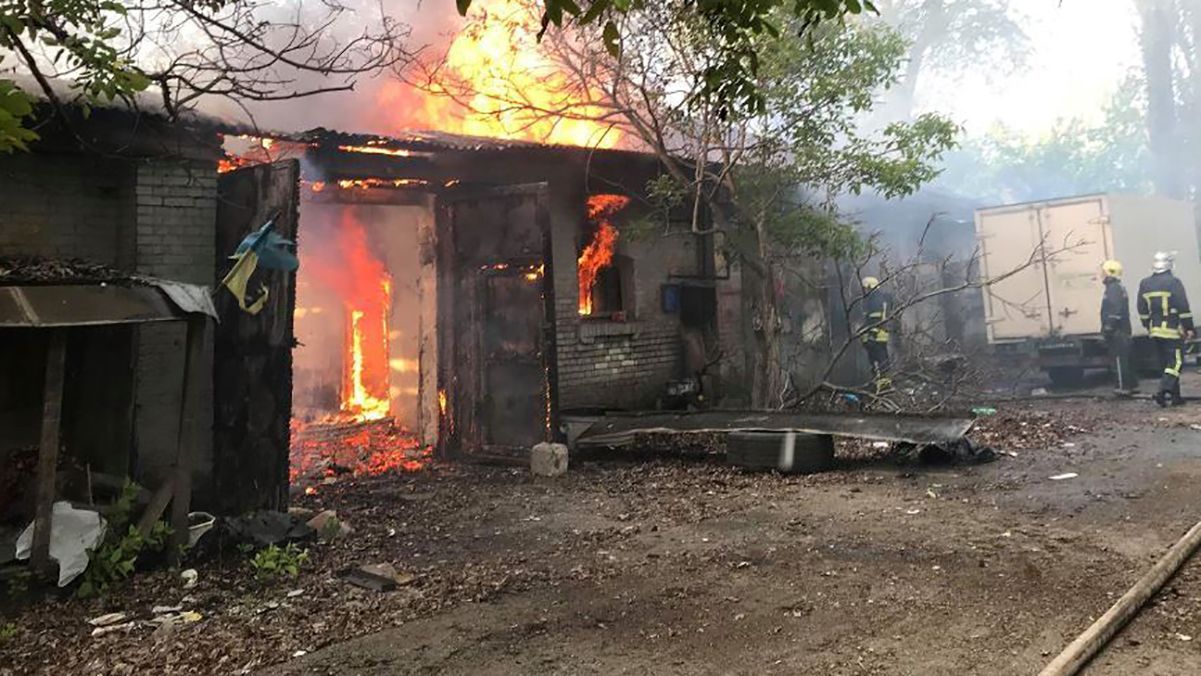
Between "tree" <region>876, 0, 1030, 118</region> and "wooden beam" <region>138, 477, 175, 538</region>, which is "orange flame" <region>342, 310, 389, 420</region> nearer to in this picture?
"wooden beam" <region>138, 477, 175, 538</region>

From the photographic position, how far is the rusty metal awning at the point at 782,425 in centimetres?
721

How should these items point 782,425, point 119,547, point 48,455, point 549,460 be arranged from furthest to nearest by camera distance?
point 549,460 < point 782,425 < point 119,547 < point 48,455

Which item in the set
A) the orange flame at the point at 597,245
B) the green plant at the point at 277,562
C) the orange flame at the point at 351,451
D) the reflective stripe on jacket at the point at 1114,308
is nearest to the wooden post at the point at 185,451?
the green plant at the point at 277,562

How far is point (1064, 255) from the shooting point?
12430 millimetres

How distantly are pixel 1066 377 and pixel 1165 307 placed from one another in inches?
117

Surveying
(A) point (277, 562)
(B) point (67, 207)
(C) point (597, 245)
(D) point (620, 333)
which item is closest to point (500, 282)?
(C) point (597, 245)

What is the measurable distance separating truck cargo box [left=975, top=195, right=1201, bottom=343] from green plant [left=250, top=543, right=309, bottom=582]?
11.1 m

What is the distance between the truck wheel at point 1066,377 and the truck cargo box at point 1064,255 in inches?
27.3

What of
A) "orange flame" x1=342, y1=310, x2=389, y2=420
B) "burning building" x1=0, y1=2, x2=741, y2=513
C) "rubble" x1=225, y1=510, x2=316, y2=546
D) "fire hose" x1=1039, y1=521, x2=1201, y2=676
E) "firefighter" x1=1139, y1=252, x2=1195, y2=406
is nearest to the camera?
"fire hose" x1=1039, y1=521, x2=1201, y2=676

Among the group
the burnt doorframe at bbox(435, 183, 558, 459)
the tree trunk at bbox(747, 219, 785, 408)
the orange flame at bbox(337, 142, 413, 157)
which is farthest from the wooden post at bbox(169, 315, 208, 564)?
the tree trunk at bbox(747, 219, 785, 408)

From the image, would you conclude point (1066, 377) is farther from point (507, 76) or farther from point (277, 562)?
point (277, 562)

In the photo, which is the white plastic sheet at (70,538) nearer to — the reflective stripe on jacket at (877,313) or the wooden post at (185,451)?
the wooden post at (185,451)

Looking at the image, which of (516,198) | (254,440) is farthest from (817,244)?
(254,440)

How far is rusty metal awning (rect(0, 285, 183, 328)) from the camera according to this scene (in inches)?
168
